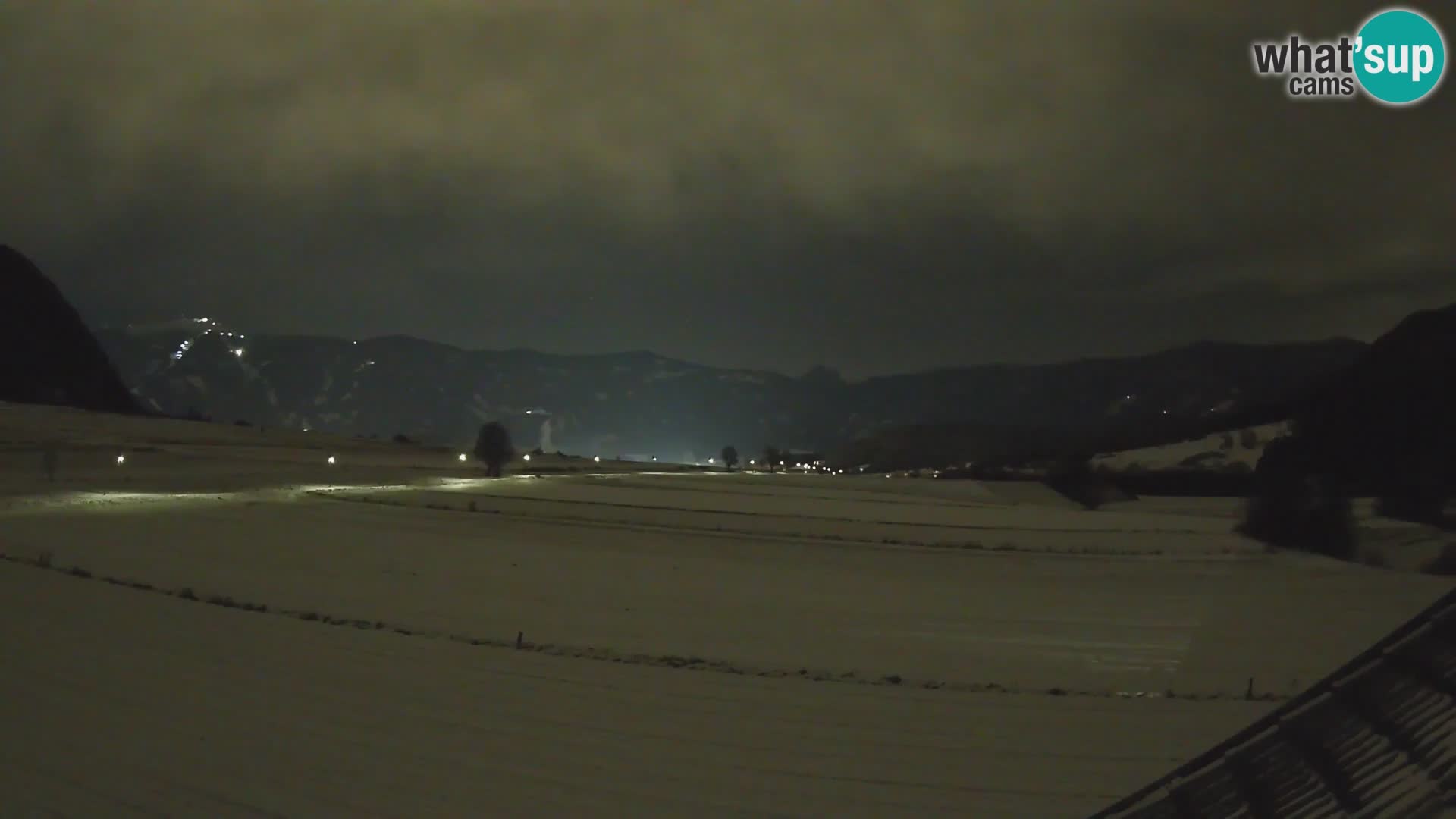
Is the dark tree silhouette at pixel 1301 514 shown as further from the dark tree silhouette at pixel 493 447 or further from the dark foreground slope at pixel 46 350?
the dark foreground slope at pixel 46 350

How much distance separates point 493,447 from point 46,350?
69.1 m

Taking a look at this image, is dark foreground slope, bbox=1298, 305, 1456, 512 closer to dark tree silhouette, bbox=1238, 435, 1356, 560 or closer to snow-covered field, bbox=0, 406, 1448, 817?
dark tree silhouette, bbox=1238, 435, 1356, 560

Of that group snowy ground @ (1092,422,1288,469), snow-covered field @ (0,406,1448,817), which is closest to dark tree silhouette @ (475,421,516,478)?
snow-covered field @ (0,406,1448,817)

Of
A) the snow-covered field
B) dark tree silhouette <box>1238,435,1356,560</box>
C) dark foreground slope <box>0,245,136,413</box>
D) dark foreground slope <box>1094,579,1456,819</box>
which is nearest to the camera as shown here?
dark foreground slope <box>1094,579,1456,819</box>

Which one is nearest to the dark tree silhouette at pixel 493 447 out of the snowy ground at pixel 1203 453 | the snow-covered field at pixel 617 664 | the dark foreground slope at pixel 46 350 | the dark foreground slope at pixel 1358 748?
the snow-covered field at pixel 617 664

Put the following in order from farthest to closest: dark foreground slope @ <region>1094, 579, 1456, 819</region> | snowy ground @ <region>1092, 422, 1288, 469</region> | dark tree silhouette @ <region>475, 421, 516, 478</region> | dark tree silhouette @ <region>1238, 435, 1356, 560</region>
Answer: dark tree silhouette @ <region>475, 421, 516, 478</region> < snowy ground @ <region>1092, 422, 1288, 469</region> < dark tree silhouette @ <region>1238, 435, 1356, 560</region> < dark foreground slope @ <region>1094, 579, 1456, 819</region>

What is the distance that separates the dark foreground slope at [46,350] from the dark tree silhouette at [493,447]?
5173 cm

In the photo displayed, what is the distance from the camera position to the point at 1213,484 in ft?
180

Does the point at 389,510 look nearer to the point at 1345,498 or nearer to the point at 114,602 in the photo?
the point at 114,602

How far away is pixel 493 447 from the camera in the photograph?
68000 millimetres

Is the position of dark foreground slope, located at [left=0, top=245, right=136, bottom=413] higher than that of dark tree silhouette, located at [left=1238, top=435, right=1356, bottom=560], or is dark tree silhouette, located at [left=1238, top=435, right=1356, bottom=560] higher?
dark foreground slope, located at [left=0, top=245, right=136, bottom=413]

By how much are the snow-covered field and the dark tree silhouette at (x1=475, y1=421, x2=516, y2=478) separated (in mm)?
35771

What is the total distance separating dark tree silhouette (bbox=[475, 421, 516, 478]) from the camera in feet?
220

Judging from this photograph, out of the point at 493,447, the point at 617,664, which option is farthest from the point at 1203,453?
the point at 617,664
